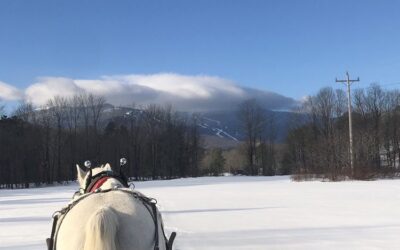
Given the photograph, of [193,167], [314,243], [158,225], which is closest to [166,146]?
[193,167]

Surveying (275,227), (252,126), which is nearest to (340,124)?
(252,126)

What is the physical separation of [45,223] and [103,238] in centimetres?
1148

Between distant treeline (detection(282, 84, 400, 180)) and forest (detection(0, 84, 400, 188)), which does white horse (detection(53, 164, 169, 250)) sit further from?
forest (detection(0, 84, 400, 188))

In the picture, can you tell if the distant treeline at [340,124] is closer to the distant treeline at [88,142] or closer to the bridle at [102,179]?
the distant treeline at [88,142]

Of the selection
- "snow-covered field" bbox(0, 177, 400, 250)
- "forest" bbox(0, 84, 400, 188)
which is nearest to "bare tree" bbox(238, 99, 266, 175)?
"forest" bbox(0, 84, 400, 188)

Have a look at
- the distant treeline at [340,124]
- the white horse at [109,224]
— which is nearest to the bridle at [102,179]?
the white horse at [109,224]

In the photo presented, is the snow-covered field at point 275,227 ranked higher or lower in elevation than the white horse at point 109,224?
lower

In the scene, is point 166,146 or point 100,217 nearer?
point 100,217

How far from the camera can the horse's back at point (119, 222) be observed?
314cm

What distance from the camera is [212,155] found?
9244 cm

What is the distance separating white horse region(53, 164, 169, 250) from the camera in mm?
3006

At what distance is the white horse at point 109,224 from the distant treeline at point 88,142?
6658cm

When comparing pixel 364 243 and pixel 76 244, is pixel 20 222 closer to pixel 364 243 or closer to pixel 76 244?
pixel 364 243

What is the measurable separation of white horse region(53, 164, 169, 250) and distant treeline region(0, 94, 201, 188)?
6658 centimetres
